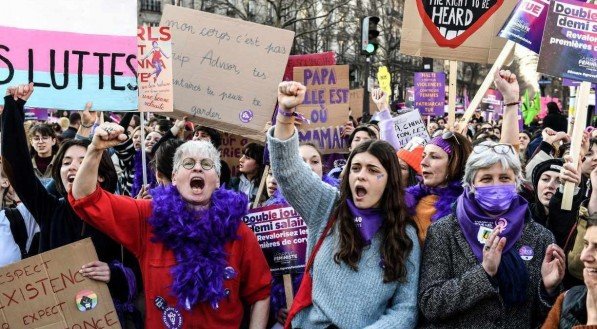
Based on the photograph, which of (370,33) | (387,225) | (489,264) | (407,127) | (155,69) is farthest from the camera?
(370,33)

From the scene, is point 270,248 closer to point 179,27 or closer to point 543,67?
point 543,67

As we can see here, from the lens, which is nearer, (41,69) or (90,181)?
(90,181)

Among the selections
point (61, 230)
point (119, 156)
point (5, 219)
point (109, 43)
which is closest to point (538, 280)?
point (61, 230)

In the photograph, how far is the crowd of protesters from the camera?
123 inches

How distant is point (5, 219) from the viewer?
399 cm

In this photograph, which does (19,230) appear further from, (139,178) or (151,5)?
(151,5)

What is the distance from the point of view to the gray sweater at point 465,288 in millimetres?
3045

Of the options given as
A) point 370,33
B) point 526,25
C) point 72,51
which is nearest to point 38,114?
point 370,33

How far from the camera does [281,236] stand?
4.02 m

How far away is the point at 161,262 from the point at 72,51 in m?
1.90

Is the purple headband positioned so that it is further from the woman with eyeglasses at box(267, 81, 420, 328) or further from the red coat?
the red coat

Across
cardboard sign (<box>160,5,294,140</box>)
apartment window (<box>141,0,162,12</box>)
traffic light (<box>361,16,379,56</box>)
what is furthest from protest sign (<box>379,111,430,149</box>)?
apartment window (<box>141,0,162,12</box>)

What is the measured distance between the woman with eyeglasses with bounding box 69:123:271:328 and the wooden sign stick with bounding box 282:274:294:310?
0.89 feet

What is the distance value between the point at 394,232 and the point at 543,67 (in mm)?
2056
